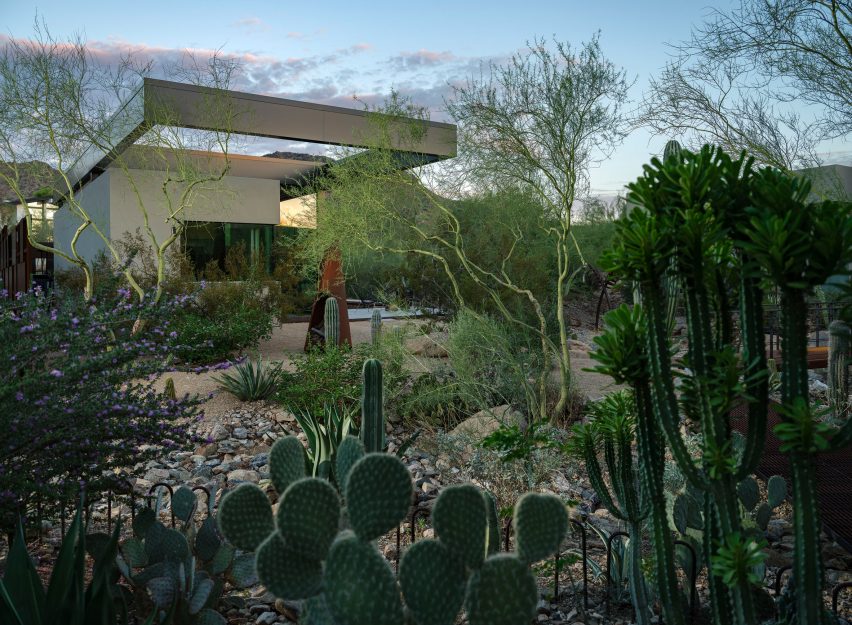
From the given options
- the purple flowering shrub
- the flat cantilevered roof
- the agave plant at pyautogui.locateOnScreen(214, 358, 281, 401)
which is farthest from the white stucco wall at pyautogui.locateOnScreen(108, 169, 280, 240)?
the purple flowering shrub

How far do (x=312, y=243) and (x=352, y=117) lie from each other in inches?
145

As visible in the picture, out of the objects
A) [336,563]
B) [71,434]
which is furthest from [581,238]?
[336,563]

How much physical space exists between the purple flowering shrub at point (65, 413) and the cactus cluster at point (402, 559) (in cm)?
209

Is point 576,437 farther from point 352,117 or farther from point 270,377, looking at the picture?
point 352,117

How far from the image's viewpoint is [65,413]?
3.19 meters

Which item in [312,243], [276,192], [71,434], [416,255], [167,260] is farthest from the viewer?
[276,192]

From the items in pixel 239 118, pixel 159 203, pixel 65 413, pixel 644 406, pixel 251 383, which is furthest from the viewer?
pixel 159 203

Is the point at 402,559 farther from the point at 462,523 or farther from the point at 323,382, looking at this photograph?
the point at 323,382

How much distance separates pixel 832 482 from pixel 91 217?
620 inches

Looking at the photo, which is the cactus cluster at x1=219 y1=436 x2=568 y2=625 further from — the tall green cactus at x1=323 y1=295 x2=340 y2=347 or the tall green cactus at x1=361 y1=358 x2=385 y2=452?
the tall green cactus at x1=323 y1=295 x2=340 y2=347

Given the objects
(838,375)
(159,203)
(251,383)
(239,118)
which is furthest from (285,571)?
(159,203)

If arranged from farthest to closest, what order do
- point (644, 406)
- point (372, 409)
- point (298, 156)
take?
point (298, 156), point (372, 409), point (644, 406)

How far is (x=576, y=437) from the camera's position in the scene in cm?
244

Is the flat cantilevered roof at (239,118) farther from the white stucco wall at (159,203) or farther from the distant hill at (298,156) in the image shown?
the distant hill at (298,156)
